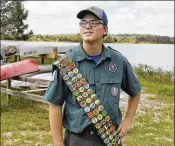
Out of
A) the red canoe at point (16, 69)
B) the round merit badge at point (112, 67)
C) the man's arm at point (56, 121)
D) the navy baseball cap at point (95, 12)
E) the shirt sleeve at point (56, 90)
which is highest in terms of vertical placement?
the navy baseball cap at point (95, 12)

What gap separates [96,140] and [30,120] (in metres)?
5.04

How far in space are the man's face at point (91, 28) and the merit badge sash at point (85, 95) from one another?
22cm

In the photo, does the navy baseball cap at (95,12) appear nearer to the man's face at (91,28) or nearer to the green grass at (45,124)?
the man's face at (91,28)

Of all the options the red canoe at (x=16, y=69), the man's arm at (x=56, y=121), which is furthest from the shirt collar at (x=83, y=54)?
the red canoe at (x=16, y=69)

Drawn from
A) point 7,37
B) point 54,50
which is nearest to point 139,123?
point 54,50

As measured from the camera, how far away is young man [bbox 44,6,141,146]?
8.21ft

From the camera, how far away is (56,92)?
8.32 ft

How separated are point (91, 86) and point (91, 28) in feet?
1.33

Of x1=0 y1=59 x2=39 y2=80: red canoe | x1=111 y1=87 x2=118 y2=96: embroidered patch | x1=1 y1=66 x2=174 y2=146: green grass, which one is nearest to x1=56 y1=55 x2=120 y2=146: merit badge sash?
x1=111 y1=87 x2=118 y2=96: embroidered patch

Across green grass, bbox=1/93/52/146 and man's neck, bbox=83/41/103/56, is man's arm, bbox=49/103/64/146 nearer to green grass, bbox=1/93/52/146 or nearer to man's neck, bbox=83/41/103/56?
man's neck, bbox=83/41/103/56

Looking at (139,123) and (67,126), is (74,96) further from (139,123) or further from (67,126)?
(139,123)

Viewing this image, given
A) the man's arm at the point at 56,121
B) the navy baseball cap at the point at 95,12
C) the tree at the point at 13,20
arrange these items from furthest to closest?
the tree at the point at 13,20
the man's arm at the point at 56,121
the navy baseball cap at the point at 95,12

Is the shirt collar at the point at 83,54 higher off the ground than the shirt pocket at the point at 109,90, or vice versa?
the shirt collar at the point at 83,54

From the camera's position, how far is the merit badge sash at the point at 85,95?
2.54m
